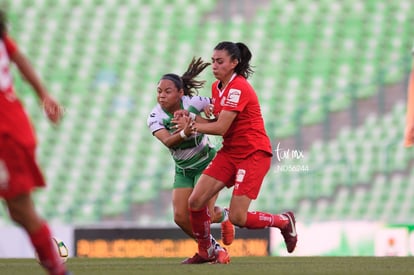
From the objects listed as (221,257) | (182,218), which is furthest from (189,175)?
(221,257)

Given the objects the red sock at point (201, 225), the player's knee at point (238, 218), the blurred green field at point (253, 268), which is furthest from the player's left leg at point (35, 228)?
the red sock at point (201, 225)

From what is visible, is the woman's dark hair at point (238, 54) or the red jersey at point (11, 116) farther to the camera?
the woman's dark hair at point (238, 54)

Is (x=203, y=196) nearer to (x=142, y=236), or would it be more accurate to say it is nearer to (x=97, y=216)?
(x=142, y=236)

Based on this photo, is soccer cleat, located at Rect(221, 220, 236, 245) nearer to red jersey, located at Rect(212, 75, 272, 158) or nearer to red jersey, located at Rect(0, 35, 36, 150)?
red jersey, located at Rect(212, 75, 272, 158)

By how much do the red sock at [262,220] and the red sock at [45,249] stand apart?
2.99 metres

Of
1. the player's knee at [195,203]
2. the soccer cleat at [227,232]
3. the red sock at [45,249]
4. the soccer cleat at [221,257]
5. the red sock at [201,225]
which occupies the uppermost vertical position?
the red sock at [45,249]

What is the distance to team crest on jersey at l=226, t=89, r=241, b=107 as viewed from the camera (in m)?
7.18

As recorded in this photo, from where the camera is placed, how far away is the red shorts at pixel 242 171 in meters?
7.28

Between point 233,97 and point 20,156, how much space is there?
3.01 meters

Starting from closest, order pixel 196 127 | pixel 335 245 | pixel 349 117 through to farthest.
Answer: pixel 196 127 < pixel 335 245 < pixel 349 117

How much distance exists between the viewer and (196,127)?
713 centimetres

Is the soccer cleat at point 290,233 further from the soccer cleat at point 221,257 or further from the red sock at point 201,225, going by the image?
the red sock at point 201,225

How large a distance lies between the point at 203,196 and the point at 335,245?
4037 millimetres

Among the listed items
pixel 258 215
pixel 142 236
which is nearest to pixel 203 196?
pixel 258 215
